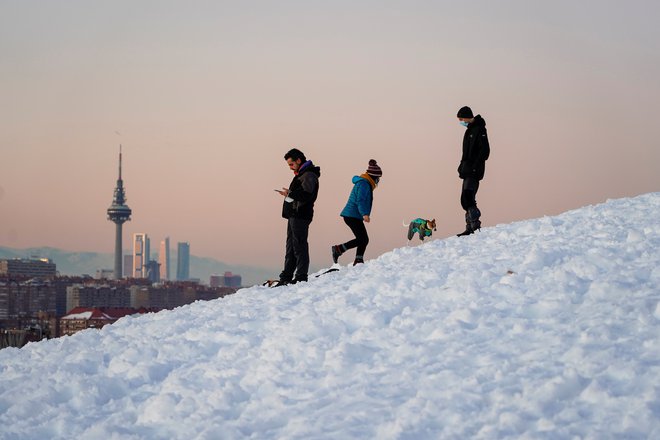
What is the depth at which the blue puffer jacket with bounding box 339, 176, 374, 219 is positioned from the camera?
15320 millimetres

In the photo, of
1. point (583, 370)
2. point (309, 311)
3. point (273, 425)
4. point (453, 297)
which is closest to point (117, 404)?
point (273, 425)

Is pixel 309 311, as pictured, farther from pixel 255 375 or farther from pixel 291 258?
pixel 291 258

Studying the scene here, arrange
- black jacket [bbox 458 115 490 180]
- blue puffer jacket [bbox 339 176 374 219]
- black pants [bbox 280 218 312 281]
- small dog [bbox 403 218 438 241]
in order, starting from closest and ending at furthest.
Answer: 1. black pants [bbox 280 218 312 281]
2. black jacket [bbox 458 115 490 180]
3. blue puffer jacket [bbox 339 176 374 219]
4. small dog [bbox 403 218 438 241]

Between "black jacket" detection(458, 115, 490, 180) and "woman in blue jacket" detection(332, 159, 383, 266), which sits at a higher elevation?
"black jacket" detection(458, 115, 490, 180)

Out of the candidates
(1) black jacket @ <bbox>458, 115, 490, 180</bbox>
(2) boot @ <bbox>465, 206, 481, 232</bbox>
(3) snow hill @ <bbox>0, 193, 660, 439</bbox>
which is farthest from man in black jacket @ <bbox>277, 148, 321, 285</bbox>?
(2) boot @ <bbox>465, 206, 481, 232</bbox>

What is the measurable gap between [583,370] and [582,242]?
455cm

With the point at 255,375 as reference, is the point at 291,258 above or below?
above

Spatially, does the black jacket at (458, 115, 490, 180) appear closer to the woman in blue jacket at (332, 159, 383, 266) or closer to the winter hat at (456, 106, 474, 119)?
the winter hat at (456, 106, 474, 119)

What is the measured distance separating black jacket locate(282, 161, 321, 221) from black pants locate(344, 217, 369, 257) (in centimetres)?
131

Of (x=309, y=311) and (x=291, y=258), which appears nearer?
(x=309, y=311)

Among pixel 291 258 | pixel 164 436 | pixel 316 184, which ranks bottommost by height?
pixel 164 436

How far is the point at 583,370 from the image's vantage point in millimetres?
8383

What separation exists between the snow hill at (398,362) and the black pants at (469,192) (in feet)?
8.03

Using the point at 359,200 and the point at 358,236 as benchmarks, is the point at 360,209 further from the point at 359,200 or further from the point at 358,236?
the point at 358,236
